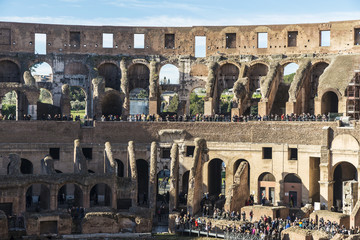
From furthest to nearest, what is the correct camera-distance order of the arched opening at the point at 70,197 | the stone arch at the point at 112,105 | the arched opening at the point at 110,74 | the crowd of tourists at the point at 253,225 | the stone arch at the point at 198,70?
the arched opening at the point at 110,74, the stone arch at the point at 198,70, the stone arch at the point at 112,105, the arched opening at the point at 70,197, the crowd of tourists at the point at 253,225

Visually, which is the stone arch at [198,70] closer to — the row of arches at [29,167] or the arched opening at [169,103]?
the row of arches at [29,167]

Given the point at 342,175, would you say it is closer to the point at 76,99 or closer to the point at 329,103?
the point at 329,103

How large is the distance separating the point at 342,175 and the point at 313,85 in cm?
1036

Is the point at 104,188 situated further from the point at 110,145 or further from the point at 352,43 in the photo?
the point at 352,43

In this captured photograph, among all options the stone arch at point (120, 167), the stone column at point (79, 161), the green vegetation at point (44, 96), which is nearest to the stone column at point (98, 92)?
the stone arch at point (120, 167)

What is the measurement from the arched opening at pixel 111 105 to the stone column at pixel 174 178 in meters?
10.9

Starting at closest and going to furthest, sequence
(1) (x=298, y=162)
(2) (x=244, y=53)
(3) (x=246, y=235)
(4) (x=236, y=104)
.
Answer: (3) (x=246, y=235), (1) (x=298, y=162), (4) (x=236, y=104), (2) (x=244, y=53)

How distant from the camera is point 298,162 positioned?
52.0 meters

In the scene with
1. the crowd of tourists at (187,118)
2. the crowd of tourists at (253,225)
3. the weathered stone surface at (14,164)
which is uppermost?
the crowd of tourists at (187,118)

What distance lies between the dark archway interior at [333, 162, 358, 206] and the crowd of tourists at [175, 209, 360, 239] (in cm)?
745

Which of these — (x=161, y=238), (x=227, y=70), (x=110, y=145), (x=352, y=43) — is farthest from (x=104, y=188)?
(x=352, y=43)

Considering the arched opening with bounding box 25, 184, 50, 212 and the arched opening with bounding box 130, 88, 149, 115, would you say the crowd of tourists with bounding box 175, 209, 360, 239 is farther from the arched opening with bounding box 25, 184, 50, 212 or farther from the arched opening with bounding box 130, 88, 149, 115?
the arched opening with bounding box 130, 88, 149, 115

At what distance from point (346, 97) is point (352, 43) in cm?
694

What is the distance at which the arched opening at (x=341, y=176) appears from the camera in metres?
53.0
